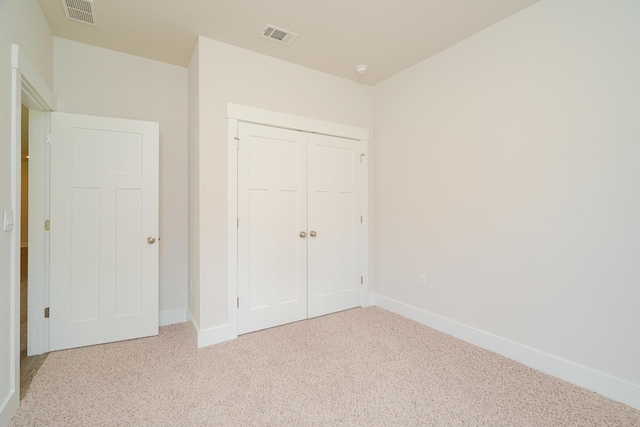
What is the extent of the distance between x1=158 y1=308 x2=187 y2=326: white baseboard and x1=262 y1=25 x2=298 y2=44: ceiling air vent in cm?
279

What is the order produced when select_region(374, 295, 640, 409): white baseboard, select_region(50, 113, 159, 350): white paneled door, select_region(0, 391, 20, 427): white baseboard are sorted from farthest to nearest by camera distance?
select_region(50, 113, 159, 350): white paneled door, select_region(374, 295, 640, 409): white baseboard, select_region(0, 391, 20, 427): white baseboard

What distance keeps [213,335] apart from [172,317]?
739mm

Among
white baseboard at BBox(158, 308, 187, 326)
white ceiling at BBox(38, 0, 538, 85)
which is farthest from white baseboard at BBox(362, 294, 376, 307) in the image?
white ceiling at BBox(38, 0, 538, 85)

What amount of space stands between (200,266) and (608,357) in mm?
2974

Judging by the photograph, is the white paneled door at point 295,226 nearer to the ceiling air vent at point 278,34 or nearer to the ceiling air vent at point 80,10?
the ceiling air vent at point 278,34

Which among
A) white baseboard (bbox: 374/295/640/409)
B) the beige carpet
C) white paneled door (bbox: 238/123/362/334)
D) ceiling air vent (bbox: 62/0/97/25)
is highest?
ceiling air vent (bbox: 62/0/97/25)

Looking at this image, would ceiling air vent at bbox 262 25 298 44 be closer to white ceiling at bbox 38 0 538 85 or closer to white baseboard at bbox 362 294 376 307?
white ceiling at bbox 38 0 538 85

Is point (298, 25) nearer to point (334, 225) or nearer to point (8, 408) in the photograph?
point (334, 225)

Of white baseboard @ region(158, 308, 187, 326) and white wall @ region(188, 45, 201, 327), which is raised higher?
white wall @ region(188, 45, 201, 327)

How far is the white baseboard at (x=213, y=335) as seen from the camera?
8.01ft

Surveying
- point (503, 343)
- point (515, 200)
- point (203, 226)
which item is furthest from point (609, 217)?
point (203, 226)

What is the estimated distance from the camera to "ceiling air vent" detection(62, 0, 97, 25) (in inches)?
80.9

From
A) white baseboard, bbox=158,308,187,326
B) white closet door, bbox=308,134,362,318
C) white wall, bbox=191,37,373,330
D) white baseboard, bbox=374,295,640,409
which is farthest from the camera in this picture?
white closet door, bbox=308,134,362,318

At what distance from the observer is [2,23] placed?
1.54 metres
